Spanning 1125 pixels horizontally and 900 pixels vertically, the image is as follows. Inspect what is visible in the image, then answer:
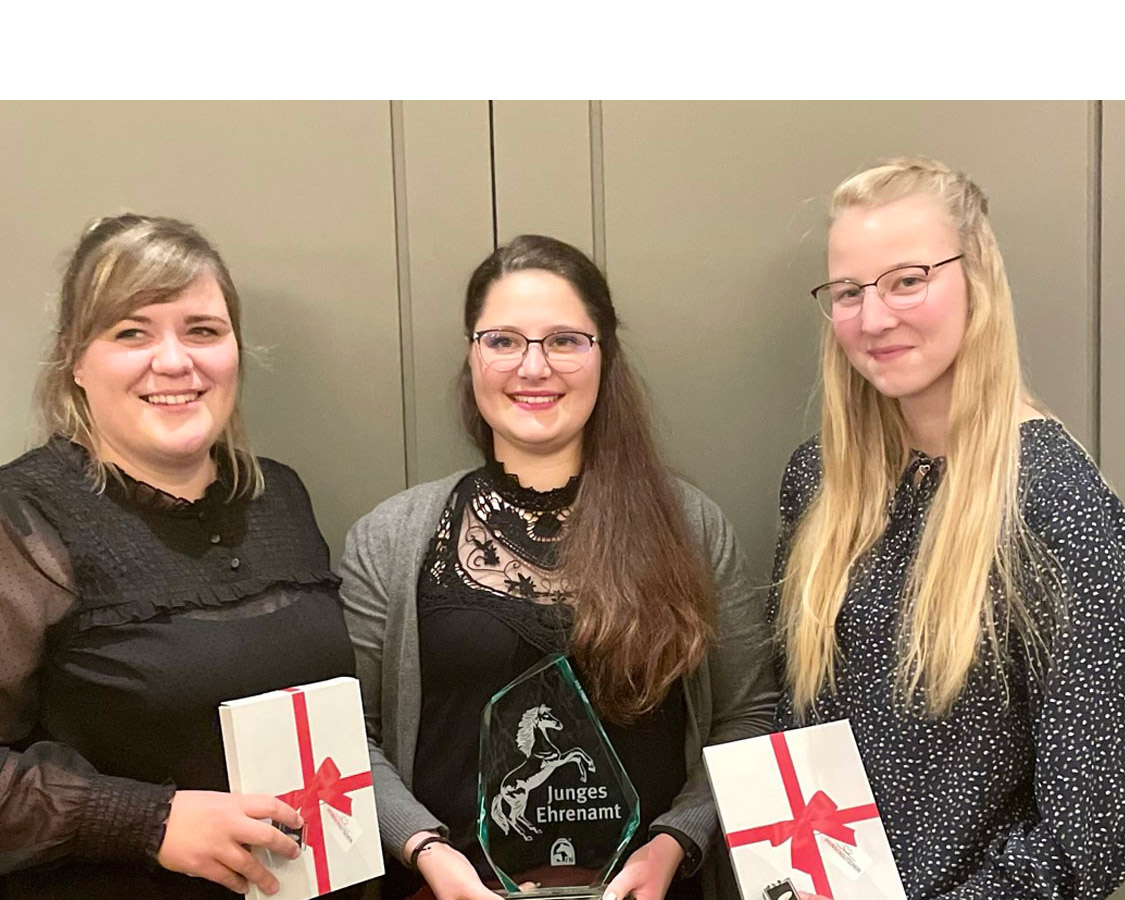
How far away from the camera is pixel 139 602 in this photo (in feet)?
4.50

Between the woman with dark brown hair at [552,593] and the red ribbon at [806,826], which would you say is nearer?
the red ribbon at [806,826]

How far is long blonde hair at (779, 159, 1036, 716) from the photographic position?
A: 1.37 metres

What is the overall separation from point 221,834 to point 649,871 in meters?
0.56

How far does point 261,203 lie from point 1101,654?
1.37 meters

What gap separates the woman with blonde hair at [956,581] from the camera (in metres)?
1.30

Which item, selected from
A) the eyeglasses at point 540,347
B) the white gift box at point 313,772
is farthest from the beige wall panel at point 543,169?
the white gift box at point 313,772

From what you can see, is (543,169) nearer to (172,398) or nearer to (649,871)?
(172,398)

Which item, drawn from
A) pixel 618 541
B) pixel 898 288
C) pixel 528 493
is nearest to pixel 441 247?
pixel 528 493

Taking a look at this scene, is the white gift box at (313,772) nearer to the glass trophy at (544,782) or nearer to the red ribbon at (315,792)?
the red ribbon at (315,792)

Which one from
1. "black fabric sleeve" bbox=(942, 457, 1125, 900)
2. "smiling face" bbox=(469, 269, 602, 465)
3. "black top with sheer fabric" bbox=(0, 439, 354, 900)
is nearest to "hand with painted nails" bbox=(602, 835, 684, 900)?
"black fabric sleeve" bbox=(942, 457, 1125, 900)

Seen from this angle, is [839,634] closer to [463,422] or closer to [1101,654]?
[1101,654]

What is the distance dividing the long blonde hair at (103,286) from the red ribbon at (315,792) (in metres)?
0.40
